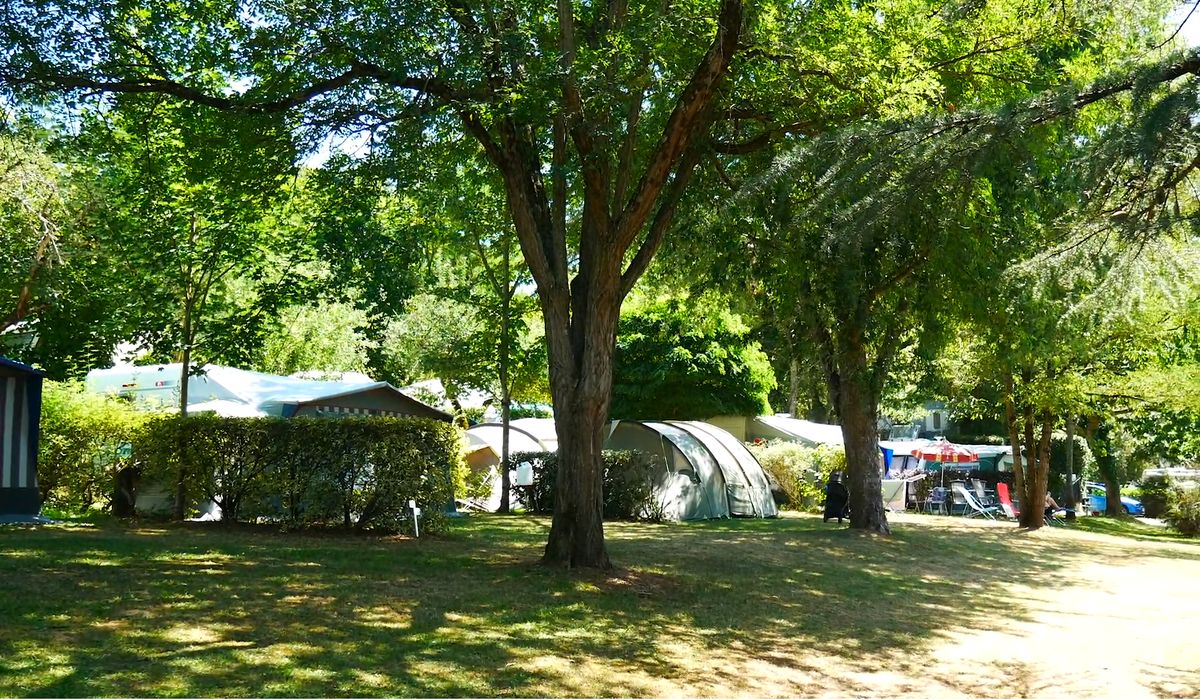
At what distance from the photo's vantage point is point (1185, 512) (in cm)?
2330

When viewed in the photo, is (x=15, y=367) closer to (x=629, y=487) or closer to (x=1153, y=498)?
(x=629, y=487)

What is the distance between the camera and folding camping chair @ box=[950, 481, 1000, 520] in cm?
2587

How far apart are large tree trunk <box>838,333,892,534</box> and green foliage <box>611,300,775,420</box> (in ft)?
43.8

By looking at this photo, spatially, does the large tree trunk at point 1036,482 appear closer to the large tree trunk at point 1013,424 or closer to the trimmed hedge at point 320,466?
the large tree trunk at point 1013,424

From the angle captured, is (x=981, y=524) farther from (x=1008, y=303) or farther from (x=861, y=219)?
(x=861, y=219)

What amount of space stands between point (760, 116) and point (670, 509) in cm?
1024

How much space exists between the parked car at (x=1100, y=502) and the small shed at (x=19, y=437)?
33.2 metres

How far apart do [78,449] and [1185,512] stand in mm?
22424

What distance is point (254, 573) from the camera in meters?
9.70

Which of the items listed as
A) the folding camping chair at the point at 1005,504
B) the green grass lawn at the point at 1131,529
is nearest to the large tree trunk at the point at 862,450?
the green grass lawn at the point at 1131,529

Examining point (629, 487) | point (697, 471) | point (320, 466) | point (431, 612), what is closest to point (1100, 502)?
point (697, 471)

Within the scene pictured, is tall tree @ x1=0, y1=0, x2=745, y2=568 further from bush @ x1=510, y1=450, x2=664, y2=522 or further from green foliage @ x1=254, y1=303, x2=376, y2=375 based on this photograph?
green foliage @ x1=254, y1=303, x2=376, y2=375

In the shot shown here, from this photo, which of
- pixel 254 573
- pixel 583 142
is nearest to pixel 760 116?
pixel 583 142

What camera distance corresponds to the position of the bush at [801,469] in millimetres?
25797
